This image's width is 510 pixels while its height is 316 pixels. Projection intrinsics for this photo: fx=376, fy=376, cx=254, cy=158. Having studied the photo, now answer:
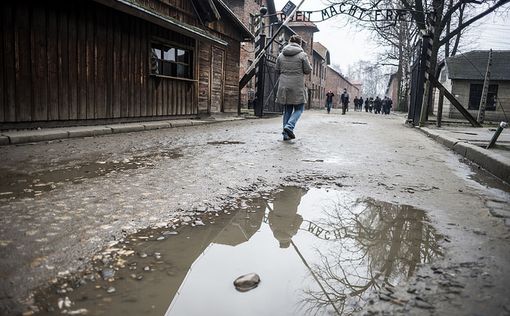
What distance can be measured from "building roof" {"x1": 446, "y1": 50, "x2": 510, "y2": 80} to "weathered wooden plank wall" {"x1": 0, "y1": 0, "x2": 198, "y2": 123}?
70.0 ft

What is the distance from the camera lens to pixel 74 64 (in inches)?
305

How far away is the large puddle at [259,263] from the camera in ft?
4.95

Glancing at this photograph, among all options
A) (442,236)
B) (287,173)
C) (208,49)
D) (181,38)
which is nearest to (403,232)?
(442,236)

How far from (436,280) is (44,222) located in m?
2.20

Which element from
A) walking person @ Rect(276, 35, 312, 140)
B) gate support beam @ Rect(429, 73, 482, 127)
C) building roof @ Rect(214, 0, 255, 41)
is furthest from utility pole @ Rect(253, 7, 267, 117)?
walking person @ Rect(276, 35, 312, 140)

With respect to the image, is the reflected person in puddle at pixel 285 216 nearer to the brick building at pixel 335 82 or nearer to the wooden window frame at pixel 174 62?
the wooden window frame at pixel 174 62

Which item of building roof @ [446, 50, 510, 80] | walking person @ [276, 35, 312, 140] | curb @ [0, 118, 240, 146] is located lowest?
curb @ [0, 118, 240, 146]

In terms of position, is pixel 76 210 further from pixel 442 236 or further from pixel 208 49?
pixel 208 49

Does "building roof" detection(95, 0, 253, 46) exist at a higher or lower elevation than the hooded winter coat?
higher

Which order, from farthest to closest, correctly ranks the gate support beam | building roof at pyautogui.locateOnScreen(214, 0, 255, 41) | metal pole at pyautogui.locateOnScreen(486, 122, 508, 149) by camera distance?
building roof at pyautogui.locateOnScreen(214, 0, 255, 41) → the gate support beam → metal pole at pyautogui.locateOnScreen(486, 122, 508, 149)

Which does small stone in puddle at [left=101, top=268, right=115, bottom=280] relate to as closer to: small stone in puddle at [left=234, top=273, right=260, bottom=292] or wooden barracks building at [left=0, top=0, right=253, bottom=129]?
small stone in puddle at [left=234, top=273, right=260, bottom=292]

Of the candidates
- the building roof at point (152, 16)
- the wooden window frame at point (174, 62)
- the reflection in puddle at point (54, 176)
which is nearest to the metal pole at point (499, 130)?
the reflection in puddle at point (54, 176)

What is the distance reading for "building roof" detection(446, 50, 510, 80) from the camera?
24453mm

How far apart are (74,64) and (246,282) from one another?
750 cm
